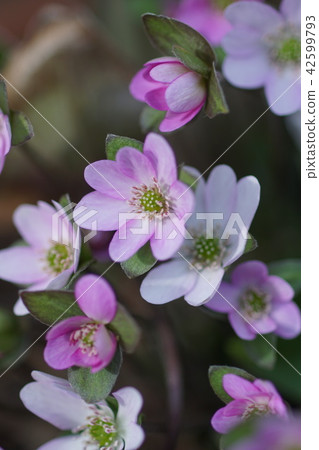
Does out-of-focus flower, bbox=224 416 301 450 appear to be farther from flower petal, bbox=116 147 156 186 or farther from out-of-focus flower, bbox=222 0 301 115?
out-of-focus flower, bbox=222 0 301 115

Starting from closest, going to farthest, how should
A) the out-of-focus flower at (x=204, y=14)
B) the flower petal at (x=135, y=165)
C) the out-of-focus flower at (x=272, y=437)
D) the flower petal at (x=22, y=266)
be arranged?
the out-of-focus flower at (x=272, y=437), the flower petal at (x=135, y=165), the flower petal at (x=22, y=266), the out-of-focus flower at (x=204, y=14)

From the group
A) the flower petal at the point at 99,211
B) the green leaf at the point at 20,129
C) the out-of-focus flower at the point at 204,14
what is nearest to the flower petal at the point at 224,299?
the flower petal at the point at 99,211

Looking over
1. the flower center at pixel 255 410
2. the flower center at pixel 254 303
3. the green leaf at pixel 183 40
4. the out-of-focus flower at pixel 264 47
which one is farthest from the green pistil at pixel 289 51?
the flower center at pixel 255 410

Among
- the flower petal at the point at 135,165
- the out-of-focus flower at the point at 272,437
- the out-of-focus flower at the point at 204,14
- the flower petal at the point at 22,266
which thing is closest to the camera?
the out-of-focus flower at the point at 272,437

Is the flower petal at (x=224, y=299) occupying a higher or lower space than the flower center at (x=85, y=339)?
lower

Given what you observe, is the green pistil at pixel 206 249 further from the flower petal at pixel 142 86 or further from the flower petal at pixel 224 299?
the flower petal at pixel 142 86

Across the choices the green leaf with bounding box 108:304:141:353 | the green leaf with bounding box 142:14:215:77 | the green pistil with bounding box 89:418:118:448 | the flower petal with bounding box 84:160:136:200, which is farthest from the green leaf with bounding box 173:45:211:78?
the green pistil with bounding box 89:418:118:448

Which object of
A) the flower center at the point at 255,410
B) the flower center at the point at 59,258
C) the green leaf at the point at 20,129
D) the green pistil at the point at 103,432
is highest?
the green leaf at the point at 20,129

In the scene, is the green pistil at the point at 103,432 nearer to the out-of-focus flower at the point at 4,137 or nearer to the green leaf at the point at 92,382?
the green leaf at the point at 92,382

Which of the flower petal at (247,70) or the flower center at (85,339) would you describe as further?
the flower petal at (247,70)
